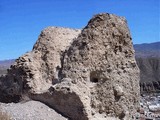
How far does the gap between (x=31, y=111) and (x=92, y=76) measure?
5.57 ft

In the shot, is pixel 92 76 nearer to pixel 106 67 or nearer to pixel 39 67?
pixel 106 67

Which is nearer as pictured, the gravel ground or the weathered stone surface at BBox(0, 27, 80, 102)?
the gravel ground

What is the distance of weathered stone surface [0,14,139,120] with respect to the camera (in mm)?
8664

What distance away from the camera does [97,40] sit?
9250 millimetres

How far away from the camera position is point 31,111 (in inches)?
335

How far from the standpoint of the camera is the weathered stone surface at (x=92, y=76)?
28.4ft

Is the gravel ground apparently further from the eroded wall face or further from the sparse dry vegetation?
the eroded wall face

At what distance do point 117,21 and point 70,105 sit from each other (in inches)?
99.5

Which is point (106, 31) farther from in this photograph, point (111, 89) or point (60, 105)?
point (60, 105)

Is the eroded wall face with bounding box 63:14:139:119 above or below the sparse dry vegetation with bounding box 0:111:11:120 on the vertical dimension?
above

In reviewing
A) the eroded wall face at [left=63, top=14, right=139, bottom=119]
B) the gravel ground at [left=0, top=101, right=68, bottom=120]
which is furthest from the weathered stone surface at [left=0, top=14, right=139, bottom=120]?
the gravel ground at [left=0, top=101, right=68, bottom=120]

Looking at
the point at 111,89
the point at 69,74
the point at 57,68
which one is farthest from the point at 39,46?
the point at 111,89

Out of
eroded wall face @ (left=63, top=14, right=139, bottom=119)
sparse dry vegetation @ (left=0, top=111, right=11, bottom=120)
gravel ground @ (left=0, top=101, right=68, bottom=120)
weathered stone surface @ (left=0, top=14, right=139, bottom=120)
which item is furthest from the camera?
eroded wall face @ (left=63, top=14, right=139, bottom=119)

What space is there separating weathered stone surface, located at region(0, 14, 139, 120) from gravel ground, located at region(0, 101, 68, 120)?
0.24 metres
